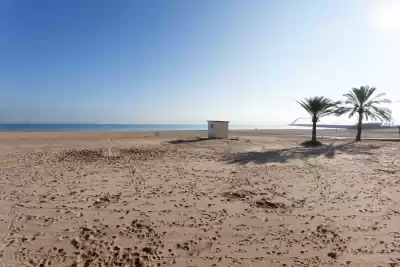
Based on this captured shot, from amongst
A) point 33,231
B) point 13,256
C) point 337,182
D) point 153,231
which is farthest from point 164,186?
point 337,182

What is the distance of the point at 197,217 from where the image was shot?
6.16 m

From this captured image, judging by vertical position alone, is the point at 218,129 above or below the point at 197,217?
above

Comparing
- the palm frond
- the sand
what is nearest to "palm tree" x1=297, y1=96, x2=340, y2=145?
the palm frond

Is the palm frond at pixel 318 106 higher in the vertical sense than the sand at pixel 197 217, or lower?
higher

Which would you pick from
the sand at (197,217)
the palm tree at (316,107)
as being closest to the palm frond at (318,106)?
the palm tree at (316,107)

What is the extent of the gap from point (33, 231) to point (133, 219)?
1.93 m

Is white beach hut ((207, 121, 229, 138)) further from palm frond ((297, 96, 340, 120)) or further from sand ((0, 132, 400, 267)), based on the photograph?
sand ((0, 132, 400, 267))

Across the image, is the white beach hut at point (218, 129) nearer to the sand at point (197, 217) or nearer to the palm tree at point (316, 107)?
the palm tree at point (316, 107)

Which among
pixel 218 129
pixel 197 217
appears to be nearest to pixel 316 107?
pixel 218 129

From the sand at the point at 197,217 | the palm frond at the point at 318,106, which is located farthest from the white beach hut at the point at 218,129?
the sand at the point at 197,217

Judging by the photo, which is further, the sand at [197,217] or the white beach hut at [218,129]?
the white beach hut at [218,129]

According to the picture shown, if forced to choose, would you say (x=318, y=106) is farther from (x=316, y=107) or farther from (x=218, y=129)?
(x=218, y=129)

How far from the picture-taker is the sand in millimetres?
4504

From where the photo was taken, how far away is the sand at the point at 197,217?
14.8 ft
